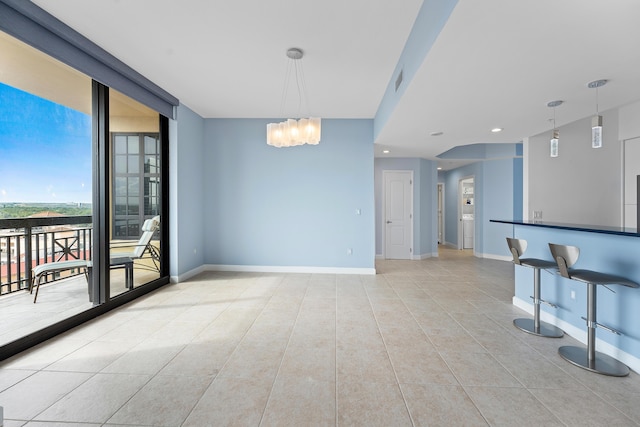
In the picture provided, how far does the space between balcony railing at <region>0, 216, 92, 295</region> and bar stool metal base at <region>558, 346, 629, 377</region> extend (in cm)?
544

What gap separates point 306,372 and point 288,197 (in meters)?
3.67

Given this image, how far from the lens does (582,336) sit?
106 inches

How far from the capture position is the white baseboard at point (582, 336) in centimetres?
226

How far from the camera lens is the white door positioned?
23.2 feet

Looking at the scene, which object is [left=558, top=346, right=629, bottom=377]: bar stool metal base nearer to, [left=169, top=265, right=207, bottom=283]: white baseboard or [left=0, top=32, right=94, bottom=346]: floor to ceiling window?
[left=0, top=32, right=94, bottom=346]: floor to ceiling window

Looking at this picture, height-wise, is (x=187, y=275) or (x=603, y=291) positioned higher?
(x=603, y=291)

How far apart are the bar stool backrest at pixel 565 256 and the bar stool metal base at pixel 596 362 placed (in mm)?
704

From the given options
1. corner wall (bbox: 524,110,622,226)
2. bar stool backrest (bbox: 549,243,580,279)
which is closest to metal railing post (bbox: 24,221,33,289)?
bar stool backrest (bbox: 549,243,580,279)

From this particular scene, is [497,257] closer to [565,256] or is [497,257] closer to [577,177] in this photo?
[577,177]

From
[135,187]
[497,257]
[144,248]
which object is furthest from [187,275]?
[497,257]

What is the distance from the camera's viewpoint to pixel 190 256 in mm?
5105

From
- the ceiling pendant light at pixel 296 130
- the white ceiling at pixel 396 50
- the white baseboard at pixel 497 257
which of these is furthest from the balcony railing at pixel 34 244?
the white baseboard at pixel 497 257

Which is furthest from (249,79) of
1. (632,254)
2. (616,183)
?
(616,183)

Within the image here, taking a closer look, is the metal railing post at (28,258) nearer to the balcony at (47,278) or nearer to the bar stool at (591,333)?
the balcony at (47,278)
